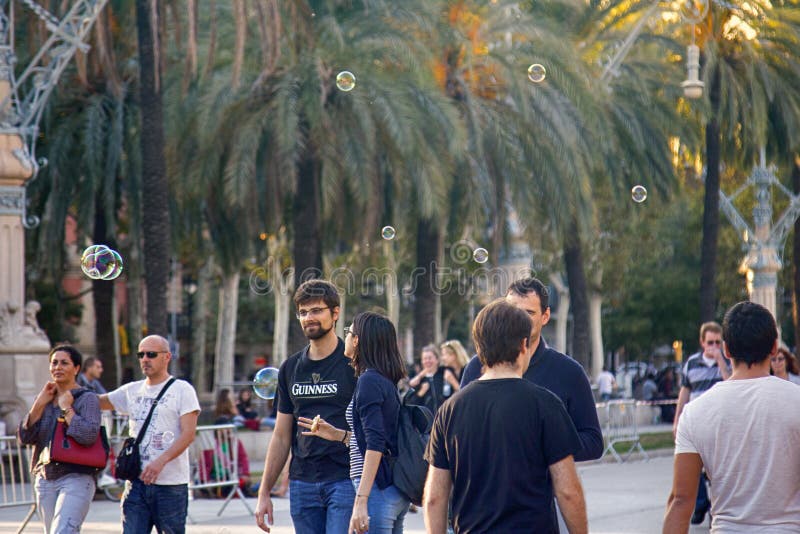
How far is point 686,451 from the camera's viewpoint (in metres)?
4.35

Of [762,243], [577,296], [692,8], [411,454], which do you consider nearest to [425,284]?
[577,296]

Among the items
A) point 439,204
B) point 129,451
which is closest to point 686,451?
point 129,451

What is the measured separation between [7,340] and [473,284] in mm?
30160

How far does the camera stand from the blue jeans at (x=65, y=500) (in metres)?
7.18

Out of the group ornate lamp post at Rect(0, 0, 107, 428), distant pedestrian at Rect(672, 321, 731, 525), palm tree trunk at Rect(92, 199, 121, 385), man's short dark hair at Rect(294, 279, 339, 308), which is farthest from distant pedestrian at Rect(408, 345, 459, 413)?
palm tree trunk at Rect(92, 199, 121, 385)

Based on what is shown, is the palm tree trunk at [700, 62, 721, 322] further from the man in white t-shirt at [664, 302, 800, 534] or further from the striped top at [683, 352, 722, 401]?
the man in white t-shirt at [664, 302, 800, 534]

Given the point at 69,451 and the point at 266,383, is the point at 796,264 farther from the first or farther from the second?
the point at 69,451

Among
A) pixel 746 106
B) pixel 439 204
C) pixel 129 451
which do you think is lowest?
pixel 129 451

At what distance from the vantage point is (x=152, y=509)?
705cm

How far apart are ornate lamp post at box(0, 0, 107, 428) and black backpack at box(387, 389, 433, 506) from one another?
40.4 feet

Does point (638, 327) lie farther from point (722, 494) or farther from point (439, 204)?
point (722, 494)

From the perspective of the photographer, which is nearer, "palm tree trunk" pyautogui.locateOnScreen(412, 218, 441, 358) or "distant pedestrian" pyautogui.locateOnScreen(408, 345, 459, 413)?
"distant pedestrian" pyautogui.locateOnScreen(408, 345, 459, 413)

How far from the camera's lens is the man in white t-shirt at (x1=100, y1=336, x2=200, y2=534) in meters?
7.00

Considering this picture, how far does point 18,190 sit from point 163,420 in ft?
38.4
